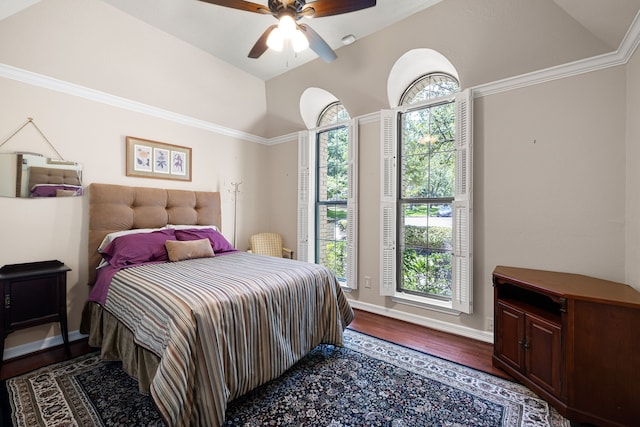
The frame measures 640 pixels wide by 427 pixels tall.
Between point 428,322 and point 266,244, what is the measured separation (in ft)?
8.41

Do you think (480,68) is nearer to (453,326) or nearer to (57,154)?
(453,326)

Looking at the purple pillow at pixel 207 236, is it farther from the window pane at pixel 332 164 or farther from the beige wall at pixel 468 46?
the beige wall at pixel 468 46

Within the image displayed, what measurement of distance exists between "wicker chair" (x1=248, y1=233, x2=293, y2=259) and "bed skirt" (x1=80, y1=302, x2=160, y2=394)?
201 centimetres

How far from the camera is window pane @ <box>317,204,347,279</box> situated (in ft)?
13.0

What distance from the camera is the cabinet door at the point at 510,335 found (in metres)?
2.00

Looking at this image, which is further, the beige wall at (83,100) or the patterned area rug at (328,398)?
the beige wall at (83,100)

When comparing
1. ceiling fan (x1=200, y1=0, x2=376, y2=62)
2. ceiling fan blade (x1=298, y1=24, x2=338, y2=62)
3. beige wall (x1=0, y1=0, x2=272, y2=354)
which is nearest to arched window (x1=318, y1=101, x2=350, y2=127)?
beige wall (x1=0, y1=0, x2=272, y2=354)

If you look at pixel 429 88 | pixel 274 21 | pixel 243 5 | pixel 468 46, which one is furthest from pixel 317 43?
pixel 429 88

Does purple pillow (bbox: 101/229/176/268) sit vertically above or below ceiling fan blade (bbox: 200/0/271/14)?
below

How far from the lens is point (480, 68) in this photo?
2.58m

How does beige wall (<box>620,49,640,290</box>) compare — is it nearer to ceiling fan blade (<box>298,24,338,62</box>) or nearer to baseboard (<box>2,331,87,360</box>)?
ceiling fan blade (<box>298,24,338,62</box>)

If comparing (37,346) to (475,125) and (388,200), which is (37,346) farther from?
Answer: (475,125)

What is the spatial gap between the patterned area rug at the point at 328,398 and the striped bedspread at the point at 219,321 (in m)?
0.18

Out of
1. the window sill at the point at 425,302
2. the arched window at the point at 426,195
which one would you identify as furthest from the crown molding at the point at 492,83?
the window sill at the point at 425,302
